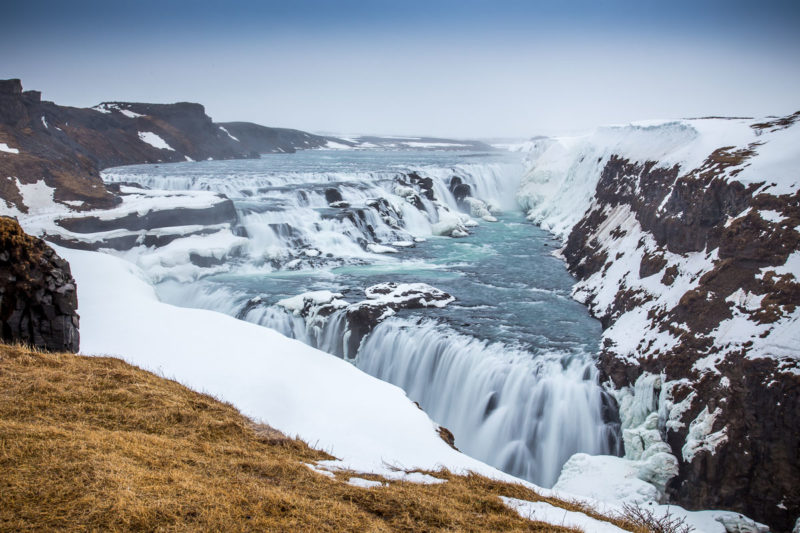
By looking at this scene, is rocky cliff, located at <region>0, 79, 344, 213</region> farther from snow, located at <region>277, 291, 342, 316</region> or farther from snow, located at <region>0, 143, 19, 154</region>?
snow, located at <region>277, 291, 342, 316</region>

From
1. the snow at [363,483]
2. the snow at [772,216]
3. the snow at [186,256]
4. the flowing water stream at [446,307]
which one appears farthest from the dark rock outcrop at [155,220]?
the snow at [772,216]

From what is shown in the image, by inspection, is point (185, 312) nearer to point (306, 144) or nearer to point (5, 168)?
point (5, 168)

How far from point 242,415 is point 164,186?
40.1 meters

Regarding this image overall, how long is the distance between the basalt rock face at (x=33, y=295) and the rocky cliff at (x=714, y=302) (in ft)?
39.0

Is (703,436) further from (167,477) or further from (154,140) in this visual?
(154,140)

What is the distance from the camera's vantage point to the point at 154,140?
71750mm

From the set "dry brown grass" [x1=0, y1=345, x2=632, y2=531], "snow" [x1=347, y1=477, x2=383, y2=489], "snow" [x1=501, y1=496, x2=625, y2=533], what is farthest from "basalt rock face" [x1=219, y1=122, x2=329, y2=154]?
"snow" [x1=501, y1=496, x2=625, y2=533]

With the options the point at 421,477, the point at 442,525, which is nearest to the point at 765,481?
the point at 421,477

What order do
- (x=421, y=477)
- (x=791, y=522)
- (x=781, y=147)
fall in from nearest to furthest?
1. (x=421, y=477)
2. (x=791, y=522)
3. (x=781, y=147)

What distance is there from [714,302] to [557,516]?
9.05 metres

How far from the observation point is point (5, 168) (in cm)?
3155

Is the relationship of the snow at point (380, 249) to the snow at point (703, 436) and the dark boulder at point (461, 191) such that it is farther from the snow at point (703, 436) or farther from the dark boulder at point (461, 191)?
the snow at point (703, 436)

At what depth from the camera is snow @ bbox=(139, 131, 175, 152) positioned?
70531 mm

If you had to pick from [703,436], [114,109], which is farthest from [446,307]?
[114,109]
